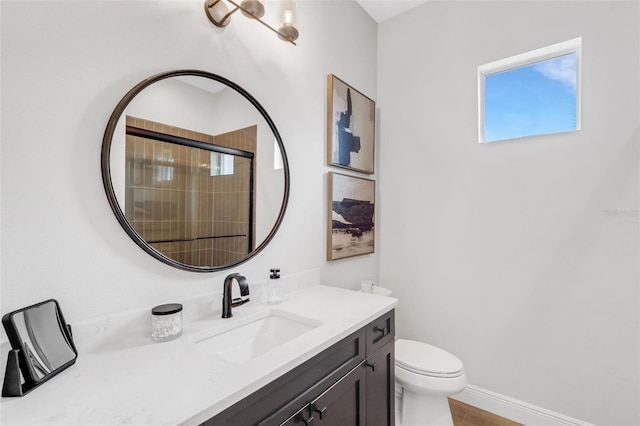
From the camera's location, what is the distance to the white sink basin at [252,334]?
1.10 metres

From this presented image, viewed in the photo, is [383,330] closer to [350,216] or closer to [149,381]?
[350,216]

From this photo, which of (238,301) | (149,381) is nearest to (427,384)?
(238,301)

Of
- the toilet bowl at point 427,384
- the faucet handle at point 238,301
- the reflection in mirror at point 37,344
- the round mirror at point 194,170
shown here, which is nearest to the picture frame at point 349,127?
the round mirror at point 194,170

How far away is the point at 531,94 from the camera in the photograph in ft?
6.31

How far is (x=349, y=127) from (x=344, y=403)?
5.32ft

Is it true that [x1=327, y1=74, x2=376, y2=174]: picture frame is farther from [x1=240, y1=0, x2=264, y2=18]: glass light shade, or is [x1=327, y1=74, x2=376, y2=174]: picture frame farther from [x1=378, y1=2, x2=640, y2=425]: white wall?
[x1=240, y1=0, x2=264, y2=18]: glass light shade

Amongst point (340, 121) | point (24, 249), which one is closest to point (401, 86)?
point (340, 121)

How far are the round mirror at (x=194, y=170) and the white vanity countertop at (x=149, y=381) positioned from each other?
29 cm

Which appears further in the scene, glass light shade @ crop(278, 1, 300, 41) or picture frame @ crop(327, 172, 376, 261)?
picture frame @ crop(327, 172, 376, 261)

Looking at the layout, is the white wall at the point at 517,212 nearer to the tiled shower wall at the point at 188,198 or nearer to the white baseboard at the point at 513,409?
the white baseboard at the point at 513,409

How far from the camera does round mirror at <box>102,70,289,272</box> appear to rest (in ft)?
3.34

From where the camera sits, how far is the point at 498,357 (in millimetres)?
1921

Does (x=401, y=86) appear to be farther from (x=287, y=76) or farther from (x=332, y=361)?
(x=332, y=361)

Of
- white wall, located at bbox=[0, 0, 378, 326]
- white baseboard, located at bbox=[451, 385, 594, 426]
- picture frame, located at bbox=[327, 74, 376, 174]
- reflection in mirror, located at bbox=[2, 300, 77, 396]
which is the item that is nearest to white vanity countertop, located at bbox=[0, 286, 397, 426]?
reflection in mirror, located at bbox=[2, 300, 77, 396]
